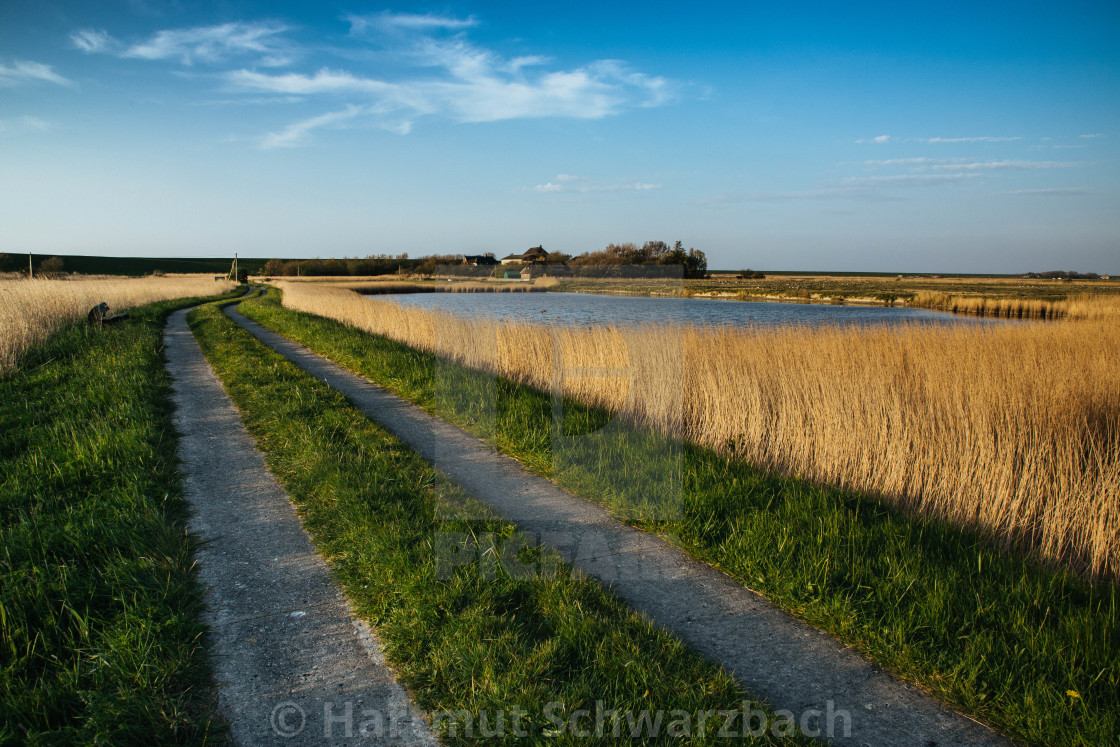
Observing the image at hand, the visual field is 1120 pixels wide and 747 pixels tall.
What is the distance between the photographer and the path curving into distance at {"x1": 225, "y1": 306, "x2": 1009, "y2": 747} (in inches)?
95.0

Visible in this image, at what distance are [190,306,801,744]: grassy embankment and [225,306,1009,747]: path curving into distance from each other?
0.21 meters

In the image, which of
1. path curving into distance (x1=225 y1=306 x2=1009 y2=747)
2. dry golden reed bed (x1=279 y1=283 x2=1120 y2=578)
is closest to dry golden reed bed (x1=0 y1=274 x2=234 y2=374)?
dry golden reed bed (x1=279 y1=283 x2=1120 y2=578)

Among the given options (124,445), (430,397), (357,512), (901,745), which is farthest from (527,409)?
(901,745)

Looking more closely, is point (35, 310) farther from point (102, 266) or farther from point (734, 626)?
point (102, 266)

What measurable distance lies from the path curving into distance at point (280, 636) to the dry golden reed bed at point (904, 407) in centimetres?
429

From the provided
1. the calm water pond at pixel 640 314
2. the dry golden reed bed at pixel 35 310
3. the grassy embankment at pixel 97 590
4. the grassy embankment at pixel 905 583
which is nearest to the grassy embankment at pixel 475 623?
the grassy embankment at pixel 97 590

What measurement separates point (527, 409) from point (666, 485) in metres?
2.71

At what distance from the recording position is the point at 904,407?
573 cm

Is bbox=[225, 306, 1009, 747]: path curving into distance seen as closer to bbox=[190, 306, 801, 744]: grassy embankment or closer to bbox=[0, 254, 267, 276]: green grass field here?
bbox=[190, 306, 801, 744]: grassy embankment

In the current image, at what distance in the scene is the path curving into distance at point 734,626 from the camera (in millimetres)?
2412

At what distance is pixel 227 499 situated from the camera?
4.66 metres

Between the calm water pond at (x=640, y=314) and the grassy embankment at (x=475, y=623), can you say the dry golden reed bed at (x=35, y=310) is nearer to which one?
the calm water pond at (x=640, y=314)

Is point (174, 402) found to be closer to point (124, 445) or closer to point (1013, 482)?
point (124, 445)

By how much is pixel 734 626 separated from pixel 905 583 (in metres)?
1.09
